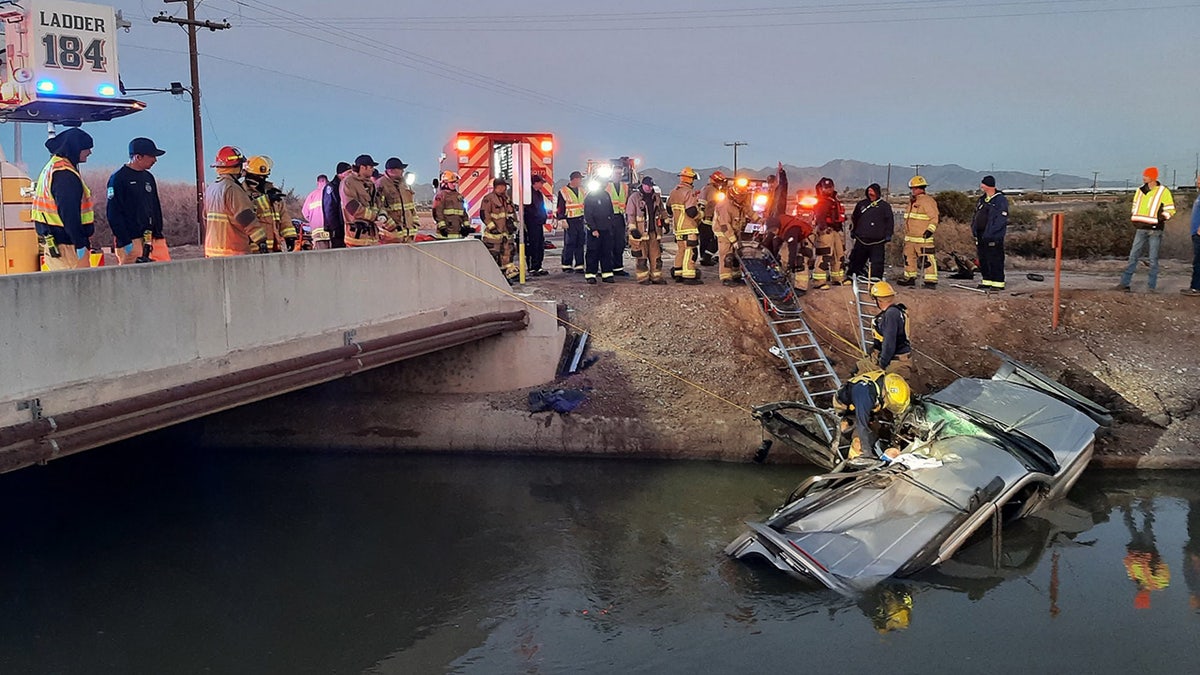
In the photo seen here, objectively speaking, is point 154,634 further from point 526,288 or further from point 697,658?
point 526,288

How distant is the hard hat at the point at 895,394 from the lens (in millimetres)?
8344

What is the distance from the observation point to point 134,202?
8.20m

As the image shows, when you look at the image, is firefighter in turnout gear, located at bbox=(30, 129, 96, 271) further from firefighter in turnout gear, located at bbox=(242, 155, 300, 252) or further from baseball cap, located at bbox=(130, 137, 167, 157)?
firefighter in turnout gear, located at bbox=(242, 155, 300, 252)

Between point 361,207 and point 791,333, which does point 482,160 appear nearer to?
point 361,207

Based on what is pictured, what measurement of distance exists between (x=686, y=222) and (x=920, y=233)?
3.33 m

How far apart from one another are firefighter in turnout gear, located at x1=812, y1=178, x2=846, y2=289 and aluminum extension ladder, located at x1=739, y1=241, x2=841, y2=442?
0.62m

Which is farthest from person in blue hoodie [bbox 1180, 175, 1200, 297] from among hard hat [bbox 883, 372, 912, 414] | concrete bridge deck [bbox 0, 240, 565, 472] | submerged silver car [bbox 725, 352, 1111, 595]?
concrete bridge deck [bbox 0, 240, 565, 472]

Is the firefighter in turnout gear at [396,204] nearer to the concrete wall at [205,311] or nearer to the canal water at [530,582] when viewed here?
the concrete wall at [205,311]

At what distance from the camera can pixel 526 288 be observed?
1310 cm

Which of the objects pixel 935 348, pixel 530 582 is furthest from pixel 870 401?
pixel 935 348

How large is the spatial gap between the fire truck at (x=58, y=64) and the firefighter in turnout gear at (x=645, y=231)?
6.54m

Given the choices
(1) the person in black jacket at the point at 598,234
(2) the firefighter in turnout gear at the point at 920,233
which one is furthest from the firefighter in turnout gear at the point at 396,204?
(2) the firefighter in turnout gear at the point at 920,233

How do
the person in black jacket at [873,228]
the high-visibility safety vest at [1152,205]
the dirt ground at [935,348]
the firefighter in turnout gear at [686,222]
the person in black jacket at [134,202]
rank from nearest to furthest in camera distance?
the person in black jacket at [134,202] < the dirt ground at [935,348] < the high-visibility safety vest at [1152,205] < the person in black jacket at [873,228] < the firefighter in turnout gear at [686,222]

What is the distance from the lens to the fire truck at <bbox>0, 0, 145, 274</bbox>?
380 inches
